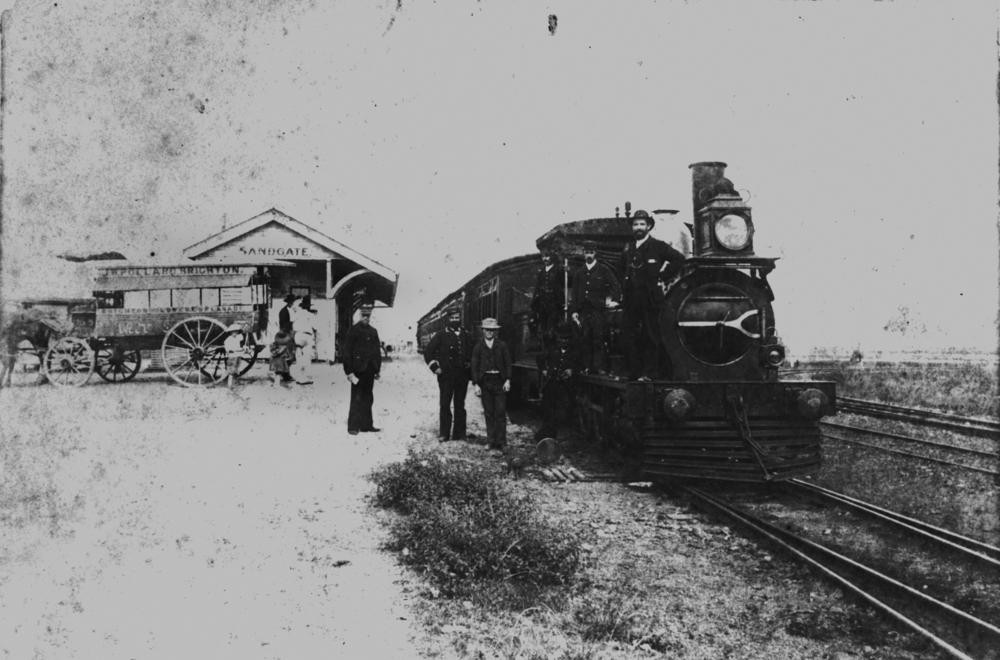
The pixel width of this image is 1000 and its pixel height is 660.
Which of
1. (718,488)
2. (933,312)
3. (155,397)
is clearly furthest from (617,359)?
(933,312)

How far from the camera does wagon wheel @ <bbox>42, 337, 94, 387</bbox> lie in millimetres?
11000

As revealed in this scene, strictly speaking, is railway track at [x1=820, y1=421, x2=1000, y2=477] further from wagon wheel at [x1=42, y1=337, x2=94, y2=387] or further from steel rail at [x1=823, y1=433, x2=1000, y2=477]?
wagon wheel at [x1=42, y1=337, x2=94, y2=387]

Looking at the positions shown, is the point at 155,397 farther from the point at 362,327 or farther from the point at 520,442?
the point at 520,442

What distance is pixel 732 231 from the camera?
6.42 metres

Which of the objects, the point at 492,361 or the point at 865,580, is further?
the point at 492,361

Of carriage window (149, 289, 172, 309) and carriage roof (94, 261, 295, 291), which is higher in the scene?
carriage roof (94, 261, 295, 291)

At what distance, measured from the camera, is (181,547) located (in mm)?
4430

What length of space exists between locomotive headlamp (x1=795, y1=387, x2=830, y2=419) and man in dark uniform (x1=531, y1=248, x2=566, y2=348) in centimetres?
264

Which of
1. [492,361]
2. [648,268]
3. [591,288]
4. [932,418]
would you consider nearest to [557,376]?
[492,361]

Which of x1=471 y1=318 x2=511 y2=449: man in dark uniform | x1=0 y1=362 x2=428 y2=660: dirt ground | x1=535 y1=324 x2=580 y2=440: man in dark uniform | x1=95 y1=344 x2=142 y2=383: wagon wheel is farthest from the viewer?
x1=95 y1=344 x2=142 y2=383: wagon wheel

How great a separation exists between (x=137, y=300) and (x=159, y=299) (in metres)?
0.36

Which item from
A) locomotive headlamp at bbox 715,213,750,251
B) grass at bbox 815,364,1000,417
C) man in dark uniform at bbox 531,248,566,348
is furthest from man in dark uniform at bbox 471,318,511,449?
grass at bbox 815,364,1000,417

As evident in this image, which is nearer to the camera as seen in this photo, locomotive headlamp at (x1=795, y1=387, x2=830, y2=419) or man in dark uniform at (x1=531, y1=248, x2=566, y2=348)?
locomotive headlamp at (x1=795, y1=387, x2=830, y2=419)

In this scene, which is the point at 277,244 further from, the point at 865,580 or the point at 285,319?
the point at 865,580
